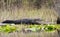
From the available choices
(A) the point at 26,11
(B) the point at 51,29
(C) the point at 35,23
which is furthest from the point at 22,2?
(B) the point at 51,29

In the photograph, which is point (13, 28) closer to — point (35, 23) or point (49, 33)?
point (35, 23)

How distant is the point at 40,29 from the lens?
Result: 2041 millimetres

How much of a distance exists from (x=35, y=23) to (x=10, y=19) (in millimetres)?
285

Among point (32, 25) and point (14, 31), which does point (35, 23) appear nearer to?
point (32, 25)

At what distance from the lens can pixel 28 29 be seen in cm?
203

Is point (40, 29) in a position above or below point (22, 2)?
below

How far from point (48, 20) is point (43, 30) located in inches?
4.9

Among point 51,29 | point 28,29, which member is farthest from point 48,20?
point 28,29

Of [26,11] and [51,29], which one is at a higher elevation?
[26,11]

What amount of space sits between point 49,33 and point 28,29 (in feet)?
0.77

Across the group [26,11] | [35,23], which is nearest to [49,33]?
[35,23]

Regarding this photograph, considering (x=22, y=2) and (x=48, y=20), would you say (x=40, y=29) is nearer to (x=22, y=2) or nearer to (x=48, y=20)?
(x=48, y=20)

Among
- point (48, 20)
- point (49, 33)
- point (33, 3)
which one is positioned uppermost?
point (33, 3)

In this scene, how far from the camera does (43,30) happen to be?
204cm
